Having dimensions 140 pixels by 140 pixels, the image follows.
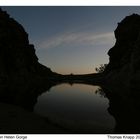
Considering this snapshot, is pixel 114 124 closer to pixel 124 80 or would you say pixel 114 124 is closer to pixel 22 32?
pixel 124 80

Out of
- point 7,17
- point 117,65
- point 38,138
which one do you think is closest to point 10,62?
point 7,17

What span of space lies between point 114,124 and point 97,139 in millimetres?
10060

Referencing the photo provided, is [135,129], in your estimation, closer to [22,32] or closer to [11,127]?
[11,127]

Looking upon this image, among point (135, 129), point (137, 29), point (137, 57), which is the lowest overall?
point (135, 129)

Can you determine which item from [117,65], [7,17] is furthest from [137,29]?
[7,17]

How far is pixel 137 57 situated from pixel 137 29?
32731 millimetres

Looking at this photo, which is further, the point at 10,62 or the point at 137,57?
the point at 10,62

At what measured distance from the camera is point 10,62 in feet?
284

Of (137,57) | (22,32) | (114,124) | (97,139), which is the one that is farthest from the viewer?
(22,32)
